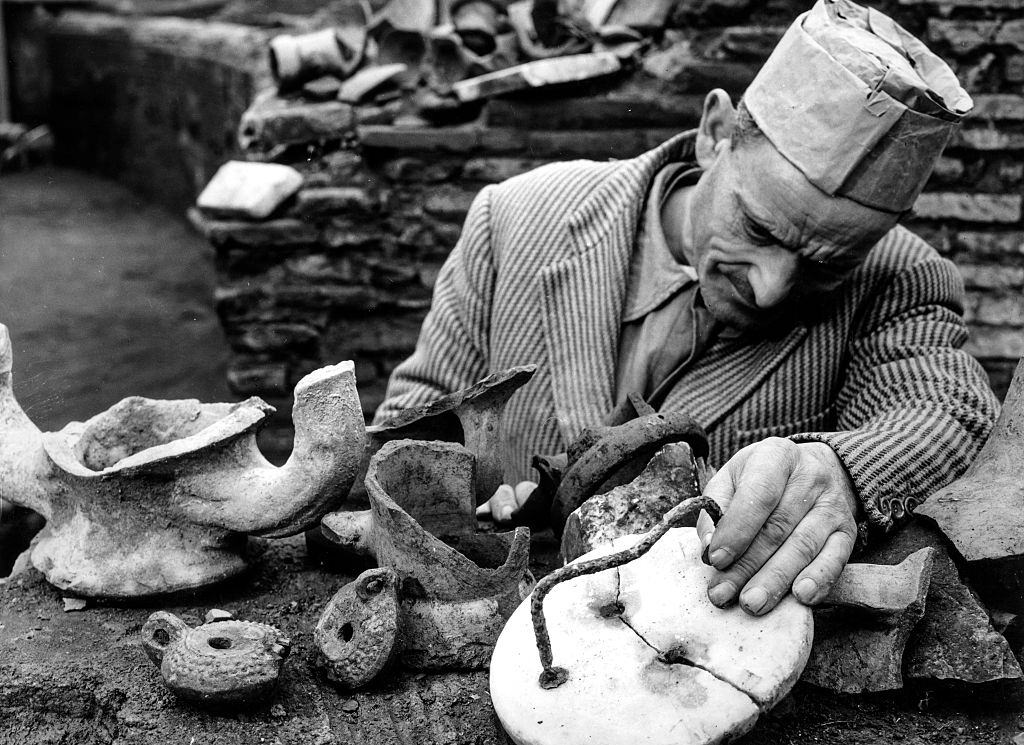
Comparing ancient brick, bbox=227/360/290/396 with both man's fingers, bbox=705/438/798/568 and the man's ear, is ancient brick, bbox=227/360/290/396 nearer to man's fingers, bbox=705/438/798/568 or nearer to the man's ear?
the man's ear

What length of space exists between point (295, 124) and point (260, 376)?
39.5 inches

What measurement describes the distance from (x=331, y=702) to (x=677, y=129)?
2896 millimetres

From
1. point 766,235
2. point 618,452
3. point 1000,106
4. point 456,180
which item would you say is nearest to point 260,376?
point 456,180

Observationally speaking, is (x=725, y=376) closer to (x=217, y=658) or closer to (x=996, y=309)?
(x=217, y=658)

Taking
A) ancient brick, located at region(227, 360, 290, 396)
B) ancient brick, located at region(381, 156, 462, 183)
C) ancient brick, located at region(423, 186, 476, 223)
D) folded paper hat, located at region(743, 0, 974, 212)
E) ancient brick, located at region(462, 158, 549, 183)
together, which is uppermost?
folded paper hat, located at region(743, 0, 974, 212)

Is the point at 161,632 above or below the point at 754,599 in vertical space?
below

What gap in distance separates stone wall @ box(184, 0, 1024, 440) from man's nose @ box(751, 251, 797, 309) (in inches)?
78.8

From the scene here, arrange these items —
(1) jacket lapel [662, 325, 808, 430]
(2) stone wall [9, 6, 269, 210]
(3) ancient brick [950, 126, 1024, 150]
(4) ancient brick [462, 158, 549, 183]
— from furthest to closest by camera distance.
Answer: (2) stone wall [9, 6, 269, 210], (4) ancient brick [462, 158, 549, 183], (3) ancient brick [950, 126, 1024, 150], (1) jacket lapel [662, 325, 808, 430]

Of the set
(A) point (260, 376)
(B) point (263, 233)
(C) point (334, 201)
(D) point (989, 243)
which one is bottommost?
(A) point (260, 376)

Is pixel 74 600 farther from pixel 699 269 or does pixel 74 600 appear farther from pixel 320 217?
pixel 320 217

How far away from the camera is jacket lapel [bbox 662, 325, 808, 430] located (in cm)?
206

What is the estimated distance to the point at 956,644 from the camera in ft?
4.43

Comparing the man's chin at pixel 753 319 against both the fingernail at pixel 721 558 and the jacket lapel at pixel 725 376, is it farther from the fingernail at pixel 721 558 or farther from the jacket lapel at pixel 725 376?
the fingernail at pixel 721 558

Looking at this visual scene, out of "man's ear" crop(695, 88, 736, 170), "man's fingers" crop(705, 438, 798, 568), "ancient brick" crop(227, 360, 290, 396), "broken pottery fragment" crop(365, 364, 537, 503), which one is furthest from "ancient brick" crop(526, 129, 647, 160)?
"man's fingers" crop(705, 438, 798, 568)
